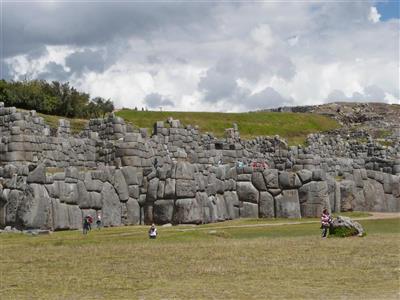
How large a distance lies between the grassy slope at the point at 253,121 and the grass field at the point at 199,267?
4698 centimetres

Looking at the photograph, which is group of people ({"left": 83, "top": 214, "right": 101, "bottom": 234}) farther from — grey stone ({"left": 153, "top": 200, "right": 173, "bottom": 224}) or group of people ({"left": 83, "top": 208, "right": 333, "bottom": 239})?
grey stone ({"left": 153, "top": 200, "right": 173, "bottom": 224})

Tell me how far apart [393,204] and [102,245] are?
27852 millimetres

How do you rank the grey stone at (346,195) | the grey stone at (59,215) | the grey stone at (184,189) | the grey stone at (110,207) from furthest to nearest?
the grey stone at (346,195)
the grey stone at (184,189)
the grey stone at (110,207)
the grey stone at (59,215)

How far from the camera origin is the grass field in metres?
16.2

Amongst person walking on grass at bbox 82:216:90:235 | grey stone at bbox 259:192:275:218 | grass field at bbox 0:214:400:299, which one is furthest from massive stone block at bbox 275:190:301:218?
person walking on grass at bbox 82:216:90:235

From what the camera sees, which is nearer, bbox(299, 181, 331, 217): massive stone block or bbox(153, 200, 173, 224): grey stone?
bbox(153, 200, 173, 224): grey stone

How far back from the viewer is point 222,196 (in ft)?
134

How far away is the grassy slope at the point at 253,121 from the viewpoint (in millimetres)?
78000

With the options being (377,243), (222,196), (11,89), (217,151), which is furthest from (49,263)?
(11,89)

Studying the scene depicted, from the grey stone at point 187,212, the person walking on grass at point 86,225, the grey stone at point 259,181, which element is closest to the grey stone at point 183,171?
the grey stone at point 187,212

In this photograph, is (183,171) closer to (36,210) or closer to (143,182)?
(143,182)

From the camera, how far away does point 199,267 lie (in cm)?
2008

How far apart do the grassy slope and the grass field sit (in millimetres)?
46977

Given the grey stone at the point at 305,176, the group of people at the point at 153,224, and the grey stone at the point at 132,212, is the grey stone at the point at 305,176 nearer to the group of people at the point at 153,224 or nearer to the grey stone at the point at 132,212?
the grey stone at the point at 132,212
